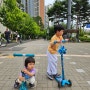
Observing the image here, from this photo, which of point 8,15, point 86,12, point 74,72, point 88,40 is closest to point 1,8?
point 8,15

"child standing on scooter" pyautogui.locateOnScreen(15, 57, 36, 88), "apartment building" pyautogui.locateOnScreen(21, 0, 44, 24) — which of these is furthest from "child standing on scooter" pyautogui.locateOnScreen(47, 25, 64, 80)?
"apartment building" pyautogui.locateOnScreen(21, 0, 44, 24)

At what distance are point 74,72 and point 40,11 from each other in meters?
156

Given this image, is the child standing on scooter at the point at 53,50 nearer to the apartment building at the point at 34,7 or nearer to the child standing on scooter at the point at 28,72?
the child standing on scooter at the point at 28,72

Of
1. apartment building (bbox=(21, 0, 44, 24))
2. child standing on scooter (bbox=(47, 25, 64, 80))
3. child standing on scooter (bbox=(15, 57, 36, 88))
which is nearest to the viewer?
child standing on scooter (bbox=(15, 57, 36, 88))

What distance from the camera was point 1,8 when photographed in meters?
42.9

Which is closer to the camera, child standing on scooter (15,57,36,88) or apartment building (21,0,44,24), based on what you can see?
child standing on scooter (15,57,36,88)

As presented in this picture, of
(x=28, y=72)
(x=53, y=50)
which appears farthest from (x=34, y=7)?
(x=28, y=72)

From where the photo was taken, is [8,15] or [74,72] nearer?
[74,72]

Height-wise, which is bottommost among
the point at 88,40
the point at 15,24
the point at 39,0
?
the point at 88,40

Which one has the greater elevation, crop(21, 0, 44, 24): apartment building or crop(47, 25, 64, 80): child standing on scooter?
crop(21, 0, 44, 24): apartment building

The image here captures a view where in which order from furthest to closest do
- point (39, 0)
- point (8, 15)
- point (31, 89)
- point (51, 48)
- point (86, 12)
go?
point (39, 0) < point (86, 12) < point (8, 15) < point (51, 48) < point (31, 89)

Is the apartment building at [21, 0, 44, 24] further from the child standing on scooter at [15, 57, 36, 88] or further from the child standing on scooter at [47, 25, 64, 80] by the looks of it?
the child standing on scooter at [15, 57, 36, 88]

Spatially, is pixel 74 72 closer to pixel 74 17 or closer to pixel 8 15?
pixel 8 15

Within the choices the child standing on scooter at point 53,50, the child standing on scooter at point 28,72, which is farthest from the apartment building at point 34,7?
the child standing on scooter at point 28,72
